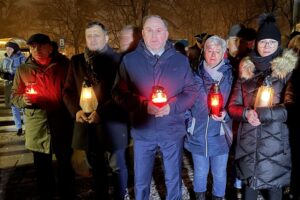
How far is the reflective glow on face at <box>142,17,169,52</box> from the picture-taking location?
3.53m

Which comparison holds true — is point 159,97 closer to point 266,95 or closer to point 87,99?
point 87,99

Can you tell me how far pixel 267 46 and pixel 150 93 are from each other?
1229 mm

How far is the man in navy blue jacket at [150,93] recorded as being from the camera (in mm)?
3537

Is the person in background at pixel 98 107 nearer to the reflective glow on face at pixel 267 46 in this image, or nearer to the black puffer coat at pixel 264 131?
the black puffer coat at pixel 264 131

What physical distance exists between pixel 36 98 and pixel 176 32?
19624 millimetres

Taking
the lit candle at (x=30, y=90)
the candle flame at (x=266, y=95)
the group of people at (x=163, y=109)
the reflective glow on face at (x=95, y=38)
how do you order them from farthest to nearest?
the lit candle at (x=30, y=90), the reflective glow on face at (x=95, y=38), the group of people at (x=163, y=109), the candle flame at (x=266, y=95)

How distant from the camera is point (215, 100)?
11.6ft

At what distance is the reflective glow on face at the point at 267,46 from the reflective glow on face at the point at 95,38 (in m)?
1.67

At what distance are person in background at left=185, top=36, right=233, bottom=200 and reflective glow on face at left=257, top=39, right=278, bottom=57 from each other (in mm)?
432

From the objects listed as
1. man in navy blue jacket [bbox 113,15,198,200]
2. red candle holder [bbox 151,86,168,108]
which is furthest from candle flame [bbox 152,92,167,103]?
man in navy blue jacket [bbox 113,15,198,200]

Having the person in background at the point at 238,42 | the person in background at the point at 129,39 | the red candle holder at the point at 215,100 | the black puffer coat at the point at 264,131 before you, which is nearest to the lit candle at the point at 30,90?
the person in background at the point at 129,39

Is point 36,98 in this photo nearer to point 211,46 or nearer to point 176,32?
point 211,46

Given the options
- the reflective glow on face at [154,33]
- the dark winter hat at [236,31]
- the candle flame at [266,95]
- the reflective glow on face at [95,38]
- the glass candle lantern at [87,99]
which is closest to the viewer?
the candle flame at [266,95]

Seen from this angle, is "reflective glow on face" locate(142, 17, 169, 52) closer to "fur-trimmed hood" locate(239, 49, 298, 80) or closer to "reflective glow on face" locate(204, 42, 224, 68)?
"reflective glow on face" locate(204, 42, 224, 68)
